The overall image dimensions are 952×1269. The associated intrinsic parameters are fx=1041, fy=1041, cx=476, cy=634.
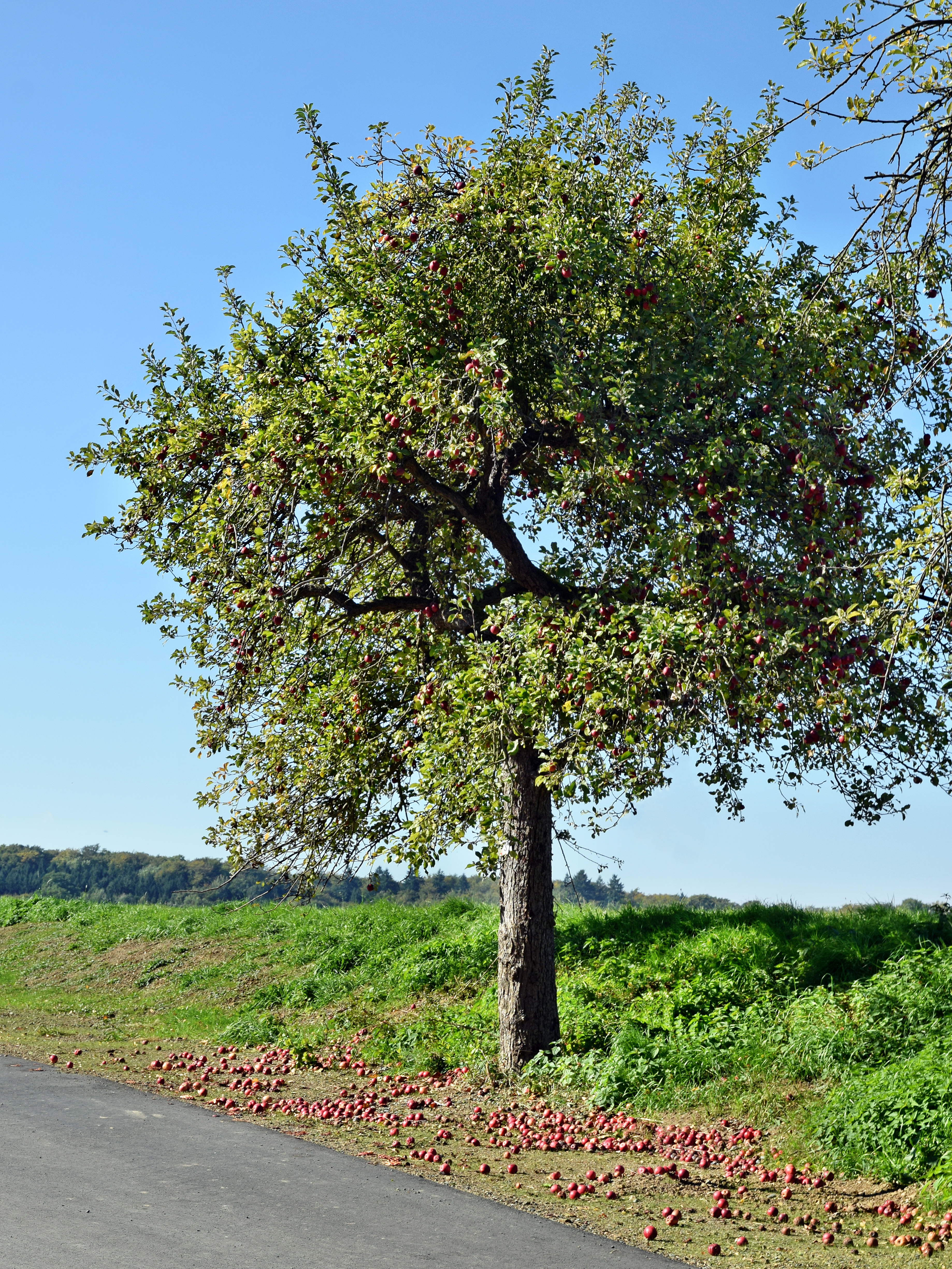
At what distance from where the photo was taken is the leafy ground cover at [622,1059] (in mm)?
8430

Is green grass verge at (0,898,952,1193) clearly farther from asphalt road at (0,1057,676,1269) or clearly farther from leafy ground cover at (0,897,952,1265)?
asphalt road at (0,1057,676,1269)

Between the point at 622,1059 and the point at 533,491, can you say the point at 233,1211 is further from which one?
the point at 533,491

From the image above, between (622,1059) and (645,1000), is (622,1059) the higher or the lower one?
the lower one

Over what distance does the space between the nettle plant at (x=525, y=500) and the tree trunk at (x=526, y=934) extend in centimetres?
4

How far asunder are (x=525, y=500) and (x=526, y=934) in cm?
599

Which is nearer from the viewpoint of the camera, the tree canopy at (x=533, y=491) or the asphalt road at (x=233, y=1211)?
the asphalt road at (x=233, y=1211)

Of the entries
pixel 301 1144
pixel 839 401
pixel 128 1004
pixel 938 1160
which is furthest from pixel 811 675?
pixel 128 1004

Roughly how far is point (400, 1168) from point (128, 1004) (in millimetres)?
12103

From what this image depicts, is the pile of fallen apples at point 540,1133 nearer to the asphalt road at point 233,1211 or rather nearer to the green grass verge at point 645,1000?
the green grass verge at point 645,1000

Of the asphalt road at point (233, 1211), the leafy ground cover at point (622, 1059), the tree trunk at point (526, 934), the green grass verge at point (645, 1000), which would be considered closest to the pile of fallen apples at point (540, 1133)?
the leafy ground cover at point (622, 1059)

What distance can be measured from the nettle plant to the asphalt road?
347cm

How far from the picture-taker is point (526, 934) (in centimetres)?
1230

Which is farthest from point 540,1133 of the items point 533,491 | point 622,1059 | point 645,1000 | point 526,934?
point 533,491

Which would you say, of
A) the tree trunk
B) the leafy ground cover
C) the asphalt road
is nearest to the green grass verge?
the leafy ground cover
